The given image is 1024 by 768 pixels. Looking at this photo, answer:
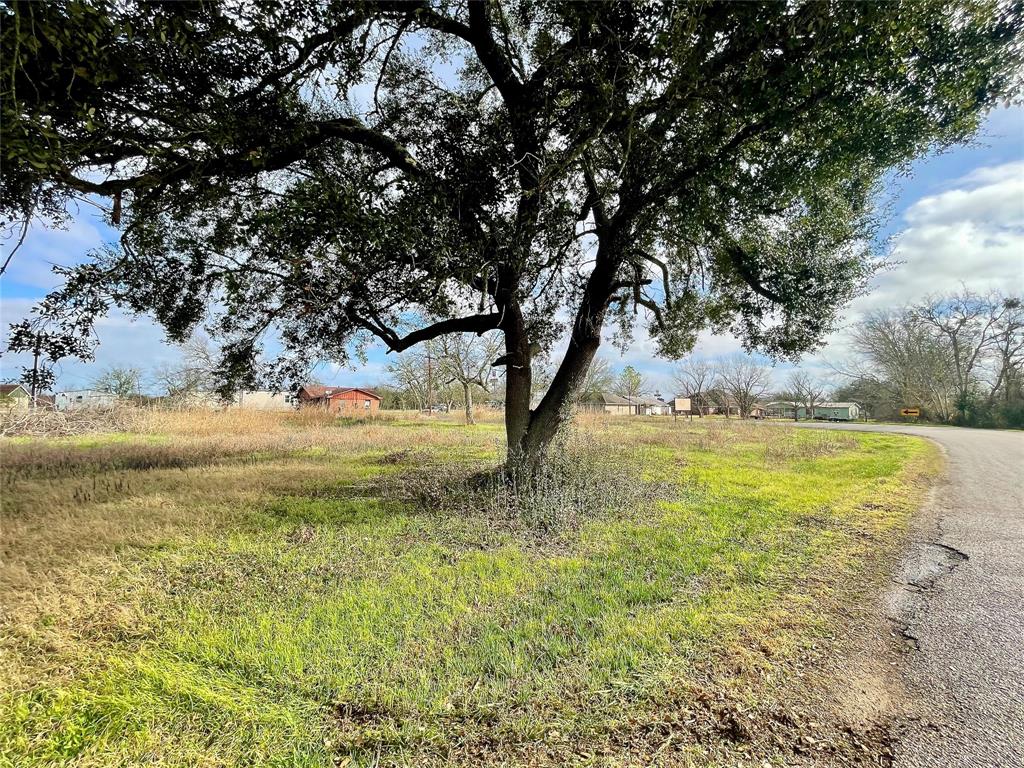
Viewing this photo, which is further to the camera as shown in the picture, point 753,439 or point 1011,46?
point 753,439

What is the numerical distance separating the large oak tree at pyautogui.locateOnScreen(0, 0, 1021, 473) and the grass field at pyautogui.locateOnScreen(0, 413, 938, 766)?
2707 millimetres

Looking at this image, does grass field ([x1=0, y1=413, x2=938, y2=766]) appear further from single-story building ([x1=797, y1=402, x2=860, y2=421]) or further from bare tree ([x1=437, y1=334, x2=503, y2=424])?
single-story building ([x1=797, y1=402, x2=860, y2=421])

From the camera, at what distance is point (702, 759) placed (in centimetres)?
170

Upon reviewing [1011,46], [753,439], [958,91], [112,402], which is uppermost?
[1011,46]

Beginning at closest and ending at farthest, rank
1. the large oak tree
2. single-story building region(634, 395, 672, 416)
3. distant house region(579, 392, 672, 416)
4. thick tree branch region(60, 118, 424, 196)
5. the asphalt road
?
the asphalt road, the large oak tree, thick tree branch region(60, 118, 424, 196), distant house region(579, 392, 672, 416), single-story building region(634, 395, 672, 416)

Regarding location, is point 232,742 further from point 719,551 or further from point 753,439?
point 753,439

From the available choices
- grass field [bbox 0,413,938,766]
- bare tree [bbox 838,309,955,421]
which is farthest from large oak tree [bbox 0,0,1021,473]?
bare tree [bbox 838,309,955,421]

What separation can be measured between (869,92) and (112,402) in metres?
24.3

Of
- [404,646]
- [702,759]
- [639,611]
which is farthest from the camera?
[639,611]

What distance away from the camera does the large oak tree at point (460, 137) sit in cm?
283

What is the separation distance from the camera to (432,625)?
8.77 ft

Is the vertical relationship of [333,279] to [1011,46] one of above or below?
below

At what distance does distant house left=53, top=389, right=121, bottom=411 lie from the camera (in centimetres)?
1493

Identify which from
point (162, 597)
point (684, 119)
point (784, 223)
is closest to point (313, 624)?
point (162, 597)
